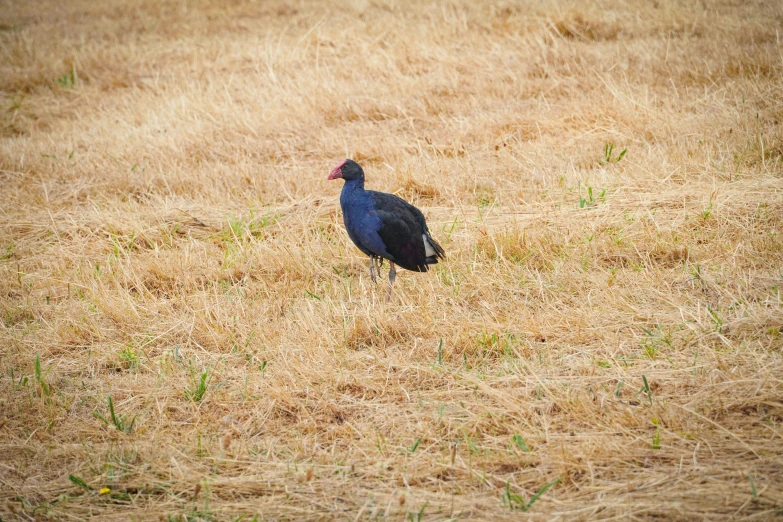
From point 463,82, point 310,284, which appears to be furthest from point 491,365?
point 463,82

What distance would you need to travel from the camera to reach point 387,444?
119 inches

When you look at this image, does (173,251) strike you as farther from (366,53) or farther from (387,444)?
(366,53)

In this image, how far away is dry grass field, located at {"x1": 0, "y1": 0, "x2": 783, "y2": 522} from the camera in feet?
9.30

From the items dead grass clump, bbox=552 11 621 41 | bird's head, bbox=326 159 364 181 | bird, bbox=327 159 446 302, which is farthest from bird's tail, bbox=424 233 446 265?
dead grass clump, bbox=552 11 621 41

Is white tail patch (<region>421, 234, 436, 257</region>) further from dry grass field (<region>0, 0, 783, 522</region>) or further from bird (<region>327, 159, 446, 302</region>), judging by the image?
dry grass field (<region>0, 0, 783, 522</region>)

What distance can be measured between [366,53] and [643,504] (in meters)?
7.47

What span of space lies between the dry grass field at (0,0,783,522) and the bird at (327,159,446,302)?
18 centimetres

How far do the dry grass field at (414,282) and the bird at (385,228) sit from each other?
181mm

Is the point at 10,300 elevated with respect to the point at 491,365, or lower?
lower

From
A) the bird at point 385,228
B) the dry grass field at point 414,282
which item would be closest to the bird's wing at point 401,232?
the bird at point 385,228

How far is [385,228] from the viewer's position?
14.2 ft

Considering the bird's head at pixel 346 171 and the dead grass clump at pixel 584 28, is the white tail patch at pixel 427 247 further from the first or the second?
the dead grass clump at pixel 584 28

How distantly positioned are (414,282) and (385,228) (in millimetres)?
495

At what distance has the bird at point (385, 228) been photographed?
4.35 m
